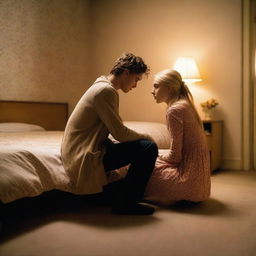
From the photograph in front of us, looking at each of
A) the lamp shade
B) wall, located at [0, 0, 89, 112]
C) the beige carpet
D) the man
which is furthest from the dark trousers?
wall, located at [0, 0, 89, 112]

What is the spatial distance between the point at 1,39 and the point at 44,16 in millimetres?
717

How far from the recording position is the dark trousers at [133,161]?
1.93m

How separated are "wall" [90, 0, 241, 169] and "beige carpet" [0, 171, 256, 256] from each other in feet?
5.46

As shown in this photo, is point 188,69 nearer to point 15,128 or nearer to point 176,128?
point 176,128

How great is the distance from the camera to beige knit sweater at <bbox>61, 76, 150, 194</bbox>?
186 centimetres

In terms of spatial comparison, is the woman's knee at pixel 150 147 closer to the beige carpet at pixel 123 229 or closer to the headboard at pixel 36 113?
the beige carpet at pixel 123 229

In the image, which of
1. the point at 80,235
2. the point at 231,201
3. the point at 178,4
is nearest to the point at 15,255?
the point at 80,235

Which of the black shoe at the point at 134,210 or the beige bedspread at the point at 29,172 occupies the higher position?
the beige bedspread at the point at 29,172

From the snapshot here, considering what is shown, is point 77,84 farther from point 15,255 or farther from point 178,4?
point 15,255

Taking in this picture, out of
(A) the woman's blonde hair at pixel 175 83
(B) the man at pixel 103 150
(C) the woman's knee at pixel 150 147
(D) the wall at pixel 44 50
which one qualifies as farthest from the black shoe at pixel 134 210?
(D) the wall at pixel 44 50

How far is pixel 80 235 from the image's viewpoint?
1603 millimetres

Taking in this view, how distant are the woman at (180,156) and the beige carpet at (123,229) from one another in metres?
0.12

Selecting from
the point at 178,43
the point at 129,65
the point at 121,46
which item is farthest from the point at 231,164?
the point at 129,65

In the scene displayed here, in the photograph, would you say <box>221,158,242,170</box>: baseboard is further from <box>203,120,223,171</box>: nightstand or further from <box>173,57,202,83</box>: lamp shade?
<box>173,57,202,83</box>: lamp shade
